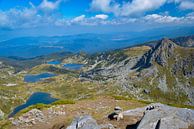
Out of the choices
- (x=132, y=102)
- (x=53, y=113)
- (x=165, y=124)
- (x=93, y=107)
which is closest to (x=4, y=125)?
(x=53, y=113)

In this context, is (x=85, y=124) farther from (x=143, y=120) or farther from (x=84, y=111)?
(x=84, y=111)

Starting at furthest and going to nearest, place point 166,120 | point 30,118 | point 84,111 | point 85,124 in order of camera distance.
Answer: point 84,111 < point 30,118 < point 85,124 < point 166,120

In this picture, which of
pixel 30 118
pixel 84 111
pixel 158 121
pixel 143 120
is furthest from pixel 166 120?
pixel 30 118

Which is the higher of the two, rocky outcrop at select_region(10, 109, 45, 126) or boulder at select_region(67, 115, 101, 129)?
boulder at select_region(67, 115, 101, 129)

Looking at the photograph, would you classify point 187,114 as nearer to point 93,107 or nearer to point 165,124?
point 165,124

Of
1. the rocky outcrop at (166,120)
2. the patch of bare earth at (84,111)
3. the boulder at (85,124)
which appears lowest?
the patch of bare earth at (84,111)

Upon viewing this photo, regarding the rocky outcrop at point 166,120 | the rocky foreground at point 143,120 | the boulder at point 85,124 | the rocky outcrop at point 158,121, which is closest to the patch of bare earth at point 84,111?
the rocky foreground at point 143,120

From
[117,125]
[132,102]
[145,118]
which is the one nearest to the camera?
[145,118]

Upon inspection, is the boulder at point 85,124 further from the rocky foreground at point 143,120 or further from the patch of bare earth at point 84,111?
the patch of bare earth at point 84,111

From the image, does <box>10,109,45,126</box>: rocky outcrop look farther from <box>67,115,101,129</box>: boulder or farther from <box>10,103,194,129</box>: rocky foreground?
<box>67,115,101,129</box>: boulder

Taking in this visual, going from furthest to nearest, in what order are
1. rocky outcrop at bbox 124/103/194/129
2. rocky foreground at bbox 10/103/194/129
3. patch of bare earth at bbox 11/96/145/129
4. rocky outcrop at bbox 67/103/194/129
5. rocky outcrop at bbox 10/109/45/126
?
rocky outcrop at bbox 10/109/45/126 → patch of bare earth at bbox 11/96/145/129 → rocky foreground at bbox 10/103/194/129 → rocky outcrop at bbox 67/103/194/129 → rocky outcrop at bbox 124/103/194/129

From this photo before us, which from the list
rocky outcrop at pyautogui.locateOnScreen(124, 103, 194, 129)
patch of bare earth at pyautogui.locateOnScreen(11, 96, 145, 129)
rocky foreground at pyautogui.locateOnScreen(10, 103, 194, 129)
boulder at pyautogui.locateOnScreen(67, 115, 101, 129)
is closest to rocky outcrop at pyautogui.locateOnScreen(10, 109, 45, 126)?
rocky foreground at pyautogui.locateOnScreen(10, 103, 194, 129)
